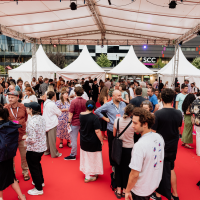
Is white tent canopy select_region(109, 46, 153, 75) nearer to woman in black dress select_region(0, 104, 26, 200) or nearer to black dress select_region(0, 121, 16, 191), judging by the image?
woman in black dress select_region(0, 104, 26, 200)

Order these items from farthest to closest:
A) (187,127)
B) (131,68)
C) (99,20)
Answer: (131,68), (99,20), (187,127)

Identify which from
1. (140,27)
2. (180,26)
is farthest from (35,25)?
(180,26)

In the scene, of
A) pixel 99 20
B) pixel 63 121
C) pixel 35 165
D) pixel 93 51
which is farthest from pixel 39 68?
pixel 93 51

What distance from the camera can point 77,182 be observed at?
3.22 meters

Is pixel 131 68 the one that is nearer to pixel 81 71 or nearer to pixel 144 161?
pixel 81 71

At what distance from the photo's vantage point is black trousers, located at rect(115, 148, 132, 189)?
106 inches

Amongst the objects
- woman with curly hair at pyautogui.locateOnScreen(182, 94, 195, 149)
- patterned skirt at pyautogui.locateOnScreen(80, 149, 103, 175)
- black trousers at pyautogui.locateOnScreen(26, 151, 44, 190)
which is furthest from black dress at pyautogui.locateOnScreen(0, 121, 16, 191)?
woman with curly hair at pyautogui.locateOnScreen(182, 94, 195, 149)

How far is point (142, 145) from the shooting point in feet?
5.11

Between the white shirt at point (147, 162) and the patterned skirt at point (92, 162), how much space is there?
153 centimetres

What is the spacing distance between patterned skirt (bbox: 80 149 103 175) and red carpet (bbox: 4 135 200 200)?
0.21 m

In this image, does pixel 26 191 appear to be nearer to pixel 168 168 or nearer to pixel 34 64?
pixel 168 168

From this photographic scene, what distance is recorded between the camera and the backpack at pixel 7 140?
7.32ft

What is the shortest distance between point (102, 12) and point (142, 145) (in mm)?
7545

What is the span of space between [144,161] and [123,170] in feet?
4.28
